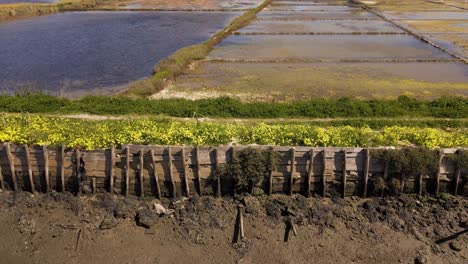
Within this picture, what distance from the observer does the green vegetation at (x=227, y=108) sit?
20.5 metres

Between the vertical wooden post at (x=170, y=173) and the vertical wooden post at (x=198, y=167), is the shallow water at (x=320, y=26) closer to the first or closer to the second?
the vertical wooden post at (x=198, y=167)

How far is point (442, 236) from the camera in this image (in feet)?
42.9

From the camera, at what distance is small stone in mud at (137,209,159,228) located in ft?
43.6

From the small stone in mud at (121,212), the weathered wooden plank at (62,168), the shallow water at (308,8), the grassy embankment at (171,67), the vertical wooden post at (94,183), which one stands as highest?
the shallow water at (308,8)

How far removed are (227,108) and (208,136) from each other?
Result: 5.14 meters

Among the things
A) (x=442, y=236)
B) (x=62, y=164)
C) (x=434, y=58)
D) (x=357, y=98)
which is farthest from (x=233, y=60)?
(x=442, y=236)

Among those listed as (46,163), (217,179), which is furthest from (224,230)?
(46,163)

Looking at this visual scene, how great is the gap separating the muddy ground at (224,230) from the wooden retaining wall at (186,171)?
0.42 meters

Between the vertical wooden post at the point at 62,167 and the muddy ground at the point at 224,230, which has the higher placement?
the vertical wooden post at the point at 62,167

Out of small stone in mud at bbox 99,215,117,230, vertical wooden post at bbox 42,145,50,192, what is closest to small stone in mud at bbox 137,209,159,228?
small stone in mud at bbox 99,215,117,230

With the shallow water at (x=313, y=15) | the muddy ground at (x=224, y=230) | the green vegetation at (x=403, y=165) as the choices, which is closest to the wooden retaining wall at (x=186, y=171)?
the green vegetation at (x=403, y=165)

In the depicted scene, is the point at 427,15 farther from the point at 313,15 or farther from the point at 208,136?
the point at 208,136

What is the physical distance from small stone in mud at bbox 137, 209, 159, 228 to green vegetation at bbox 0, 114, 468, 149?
9.41 feet

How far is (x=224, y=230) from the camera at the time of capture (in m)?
13.2
